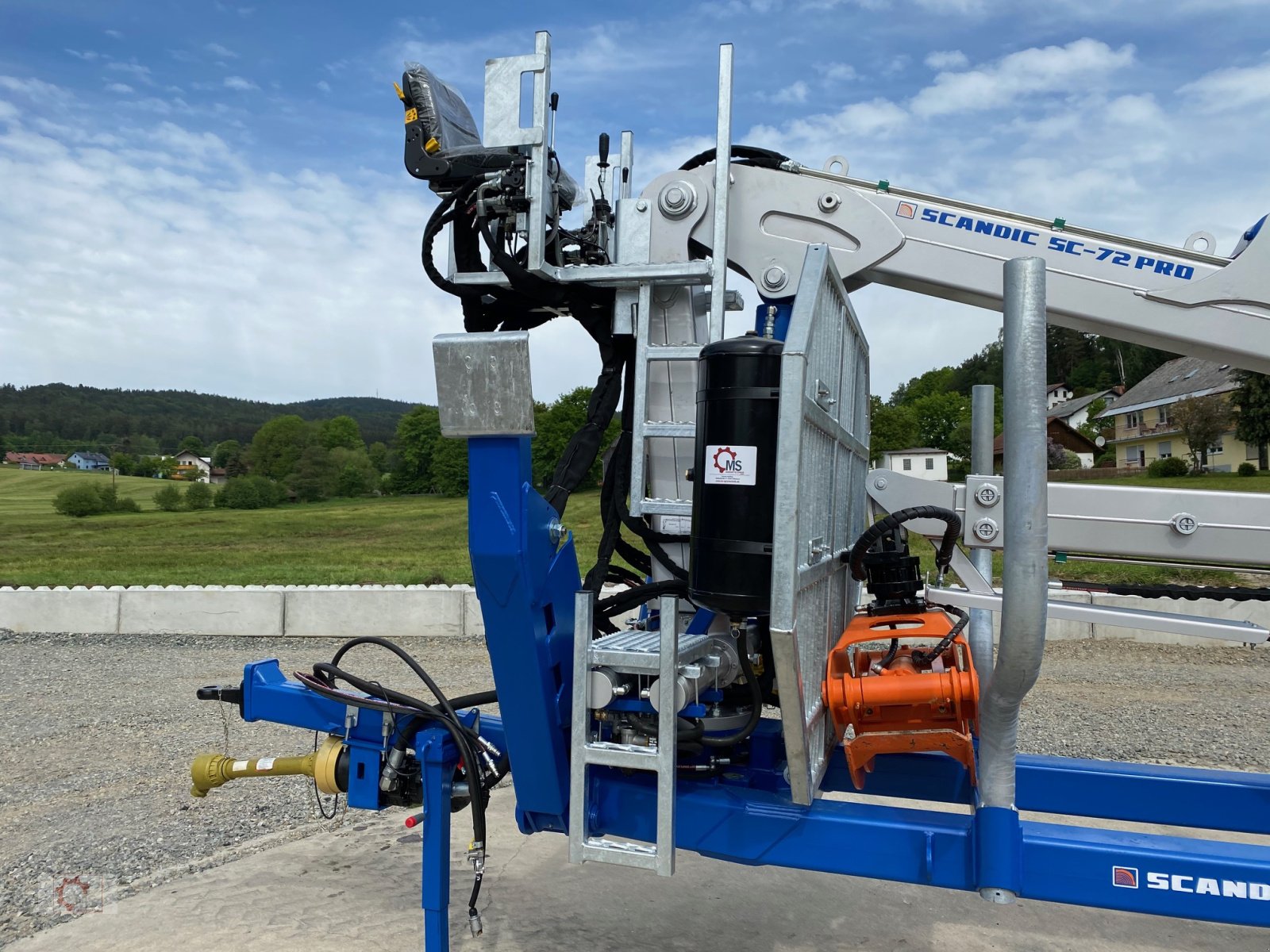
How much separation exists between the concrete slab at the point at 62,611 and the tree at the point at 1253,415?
110ft

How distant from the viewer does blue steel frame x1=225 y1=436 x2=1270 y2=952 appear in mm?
2332

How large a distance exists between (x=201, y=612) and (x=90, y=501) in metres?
19.7

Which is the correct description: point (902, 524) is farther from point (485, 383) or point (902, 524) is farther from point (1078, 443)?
point (1078, 443)

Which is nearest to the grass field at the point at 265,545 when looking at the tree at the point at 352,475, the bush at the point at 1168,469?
the tree at the point at 352,475

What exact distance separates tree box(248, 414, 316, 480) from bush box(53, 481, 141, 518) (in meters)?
5.14

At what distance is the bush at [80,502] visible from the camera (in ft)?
87.2

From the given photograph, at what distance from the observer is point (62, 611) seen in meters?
10.5

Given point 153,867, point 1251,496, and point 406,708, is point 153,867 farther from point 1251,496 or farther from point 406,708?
point 1251,496

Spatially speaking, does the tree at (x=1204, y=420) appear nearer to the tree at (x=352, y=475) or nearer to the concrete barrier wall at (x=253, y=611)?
the tree at (x=352, y=475)

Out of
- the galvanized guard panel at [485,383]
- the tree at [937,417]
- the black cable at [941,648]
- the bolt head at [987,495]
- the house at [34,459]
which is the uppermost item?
the tree at [937,417]

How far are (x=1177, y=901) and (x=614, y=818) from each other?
4.62 ft

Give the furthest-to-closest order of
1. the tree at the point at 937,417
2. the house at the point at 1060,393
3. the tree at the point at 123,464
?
the house at the point at 1060,393, the tree at the point at 937,417, the tree at the point at 123,464

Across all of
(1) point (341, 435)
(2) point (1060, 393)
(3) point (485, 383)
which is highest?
(2) point (1060, 393)

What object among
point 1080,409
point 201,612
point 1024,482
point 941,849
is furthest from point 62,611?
point 1080,409
